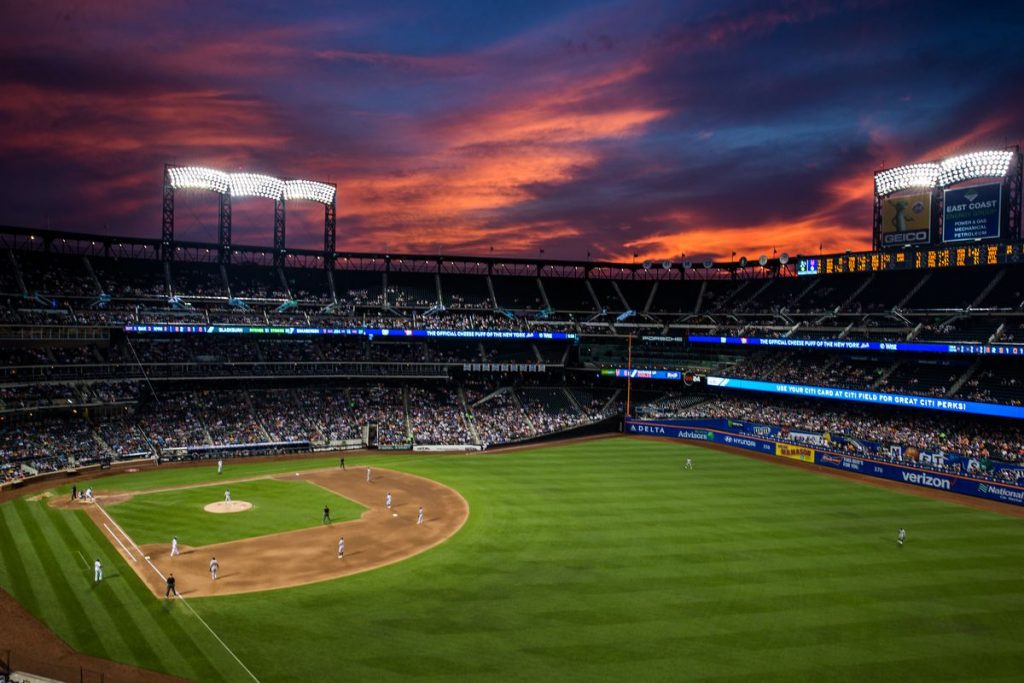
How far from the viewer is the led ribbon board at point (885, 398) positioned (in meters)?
46.6

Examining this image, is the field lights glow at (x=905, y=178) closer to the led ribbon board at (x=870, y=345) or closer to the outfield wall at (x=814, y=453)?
the led ribbon board at (x=870, y=345)

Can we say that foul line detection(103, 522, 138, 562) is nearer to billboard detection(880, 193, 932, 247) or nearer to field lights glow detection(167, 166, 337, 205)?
field lights glow detection(167, 166, 337, 205)

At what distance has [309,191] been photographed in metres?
73.8

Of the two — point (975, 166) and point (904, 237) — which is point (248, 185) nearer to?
point (904, 237)

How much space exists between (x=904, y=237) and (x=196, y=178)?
6887cm

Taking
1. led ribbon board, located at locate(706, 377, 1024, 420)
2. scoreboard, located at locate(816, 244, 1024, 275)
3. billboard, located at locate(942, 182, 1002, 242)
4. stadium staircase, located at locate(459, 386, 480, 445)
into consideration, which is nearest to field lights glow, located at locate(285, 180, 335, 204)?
stadium staircase, located at locate(459, 386, 480, 445)

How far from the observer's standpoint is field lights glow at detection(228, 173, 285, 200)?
6931 cm

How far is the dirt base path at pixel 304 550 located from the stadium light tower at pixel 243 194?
1474 inches

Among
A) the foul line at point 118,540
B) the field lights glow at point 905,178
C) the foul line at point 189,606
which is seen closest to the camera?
the foul line at point 189,606

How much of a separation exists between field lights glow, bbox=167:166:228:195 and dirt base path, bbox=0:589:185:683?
173ft

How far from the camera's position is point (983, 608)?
961 inches

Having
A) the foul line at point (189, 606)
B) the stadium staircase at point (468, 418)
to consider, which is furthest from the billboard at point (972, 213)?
the foul line at point (189, 606)

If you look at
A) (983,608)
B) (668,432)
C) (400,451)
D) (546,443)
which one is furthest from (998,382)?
(400,451)

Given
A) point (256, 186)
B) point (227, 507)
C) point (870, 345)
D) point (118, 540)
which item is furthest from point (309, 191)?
point (870, 345)
